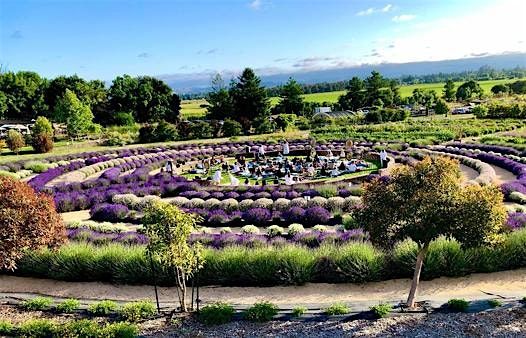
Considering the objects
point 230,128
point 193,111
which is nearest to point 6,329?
point 230,128

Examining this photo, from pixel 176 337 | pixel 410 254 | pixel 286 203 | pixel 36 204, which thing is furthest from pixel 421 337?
pixel 286 203

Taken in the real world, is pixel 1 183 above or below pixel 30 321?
above

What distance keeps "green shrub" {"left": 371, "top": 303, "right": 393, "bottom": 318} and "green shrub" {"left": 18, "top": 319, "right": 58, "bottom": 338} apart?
23.9 feet

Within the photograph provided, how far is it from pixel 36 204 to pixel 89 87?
78.0m

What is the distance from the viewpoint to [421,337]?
32.6ft

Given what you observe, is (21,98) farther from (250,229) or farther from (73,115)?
(250,229)

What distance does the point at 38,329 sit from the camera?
1069 cm

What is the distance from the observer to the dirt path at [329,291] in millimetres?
12766

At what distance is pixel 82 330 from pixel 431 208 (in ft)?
26.7

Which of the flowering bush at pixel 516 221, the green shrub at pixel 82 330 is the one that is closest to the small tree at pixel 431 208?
the green shrub at pixel 82 330

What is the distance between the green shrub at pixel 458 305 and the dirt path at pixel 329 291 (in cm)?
96

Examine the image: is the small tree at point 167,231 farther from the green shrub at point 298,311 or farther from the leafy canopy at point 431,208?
the leafy canopy at point 431,208

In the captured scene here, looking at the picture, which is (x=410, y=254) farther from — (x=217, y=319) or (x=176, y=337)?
(x=176, y=337)

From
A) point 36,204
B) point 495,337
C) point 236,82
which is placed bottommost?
point 495,337
